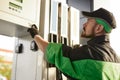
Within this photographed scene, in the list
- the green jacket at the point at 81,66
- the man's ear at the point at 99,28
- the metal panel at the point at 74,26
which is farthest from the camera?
the metal panel at the point at 74,26

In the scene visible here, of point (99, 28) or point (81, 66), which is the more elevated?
point (99, 28)

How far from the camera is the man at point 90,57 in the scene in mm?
1228

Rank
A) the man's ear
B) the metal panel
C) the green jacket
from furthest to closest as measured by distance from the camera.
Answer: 1. the metal panel
2. the man's ear
3. the green jacket

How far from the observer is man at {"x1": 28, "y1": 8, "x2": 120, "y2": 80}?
4.03ft

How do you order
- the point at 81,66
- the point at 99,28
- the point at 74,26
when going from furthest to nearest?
the point at 74,26 < the point at 99,28 < the point at 81,66

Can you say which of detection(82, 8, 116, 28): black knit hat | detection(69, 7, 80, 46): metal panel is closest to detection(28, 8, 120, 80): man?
detection(82, 8, 116, 28): black knit hat

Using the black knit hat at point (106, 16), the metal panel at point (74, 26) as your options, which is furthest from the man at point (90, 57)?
the metal panel at point (74, 26)

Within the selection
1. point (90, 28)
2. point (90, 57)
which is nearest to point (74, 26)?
point (90, 28)

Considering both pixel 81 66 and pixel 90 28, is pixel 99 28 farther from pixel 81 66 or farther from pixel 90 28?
pixel 81 66

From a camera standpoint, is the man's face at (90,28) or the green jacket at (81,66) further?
the man's face at (90,28)

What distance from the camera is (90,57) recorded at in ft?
4.08

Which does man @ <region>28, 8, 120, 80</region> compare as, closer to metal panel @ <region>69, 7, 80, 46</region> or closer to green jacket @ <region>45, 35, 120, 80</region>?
green jacket @ <region>45, 35, 120, 80</region>

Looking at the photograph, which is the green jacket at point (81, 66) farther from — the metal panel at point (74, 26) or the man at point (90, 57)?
the metal panel at point (74, 26)

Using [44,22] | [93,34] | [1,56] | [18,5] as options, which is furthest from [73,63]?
[1,56]
